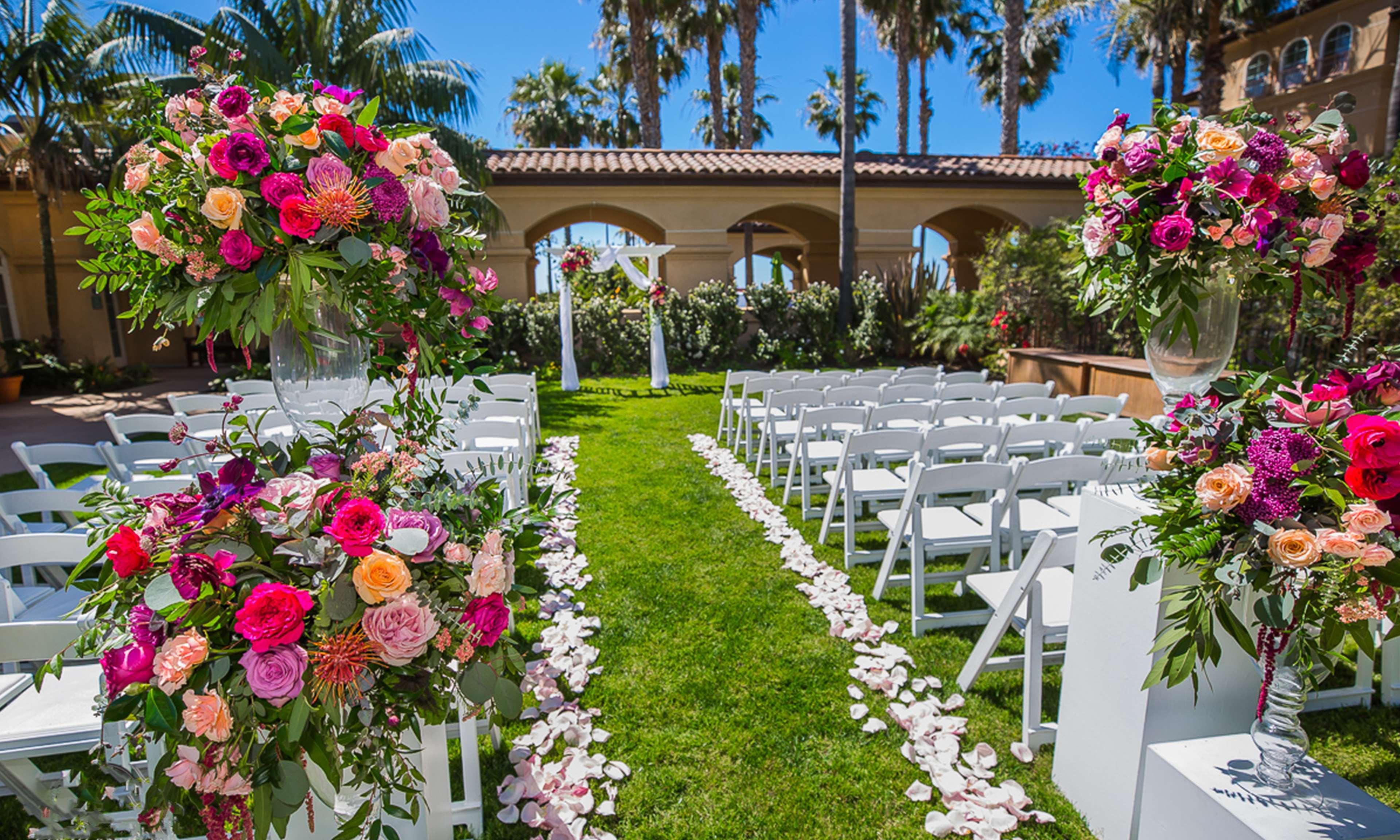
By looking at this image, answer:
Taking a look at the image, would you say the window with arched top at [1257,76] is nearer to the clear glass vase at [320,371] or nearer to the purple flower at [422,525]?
the clear glass vase at [320,371]

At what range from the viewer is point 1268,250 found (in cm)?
194

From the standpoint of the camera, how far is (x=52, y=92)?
1219 cm

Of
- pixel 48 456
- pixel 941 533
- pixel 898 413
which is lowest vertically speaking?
pixel 941 533

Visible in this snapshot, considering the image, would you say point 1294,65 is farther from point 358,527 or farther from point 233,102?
point 358,527

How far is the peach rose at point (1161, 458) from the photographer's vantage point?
176cm

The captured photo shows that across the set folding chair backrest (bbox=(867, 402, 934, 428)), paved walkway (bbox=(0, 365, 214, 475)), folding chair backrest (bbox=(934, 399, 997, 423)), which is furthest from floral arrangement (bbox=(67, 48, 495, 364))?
paved walkway (bbox=(0, 365, 214, 475))

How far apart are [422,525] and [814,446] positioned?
4884mm

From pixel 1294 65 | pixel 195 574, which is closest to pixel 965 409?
pixel 195 574

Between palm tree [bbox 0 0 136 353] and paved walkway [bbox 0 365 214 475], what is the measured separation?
2.92 m

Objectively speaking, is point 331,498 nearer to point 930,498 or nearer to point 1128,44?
point 930,498

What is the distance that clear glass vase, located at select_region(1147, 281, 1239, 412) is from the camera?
2.13m

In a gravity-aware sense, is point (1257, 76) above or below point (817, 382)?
above

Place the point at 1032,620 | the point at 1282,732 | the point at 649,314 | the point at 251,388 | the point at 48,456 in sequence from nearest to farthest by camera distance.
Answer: the point at 1282,732, the point at 1032,620, the point at 48,456, the point at 251,388, the point at 649,314

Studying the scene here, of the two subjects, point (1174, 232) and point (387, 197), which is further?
point (1174, 232)
